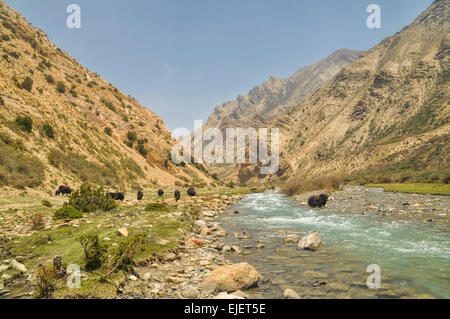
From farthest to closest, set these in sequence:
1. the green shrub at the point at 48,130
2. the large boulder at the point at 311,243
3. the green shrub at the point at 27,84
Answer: the green shrub at the point at 27,84 → the green shrub at the point at 48,130 → the large boulder at the point at 311,243

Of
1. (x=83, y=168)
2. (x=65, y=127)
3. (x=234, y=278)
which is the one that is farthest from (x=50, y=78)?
(x=234, y=278)

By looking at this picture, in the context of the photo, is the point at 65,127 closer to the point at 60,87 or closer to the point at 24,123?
the point at 24,123

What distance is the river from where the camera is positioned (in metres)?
7.60

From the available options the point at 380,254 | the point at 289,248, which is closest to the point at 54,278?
the point at 289,248

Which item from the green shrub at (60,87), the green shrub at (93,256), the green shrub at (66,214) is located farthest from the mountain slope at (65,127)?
the green shrub at (93,256)

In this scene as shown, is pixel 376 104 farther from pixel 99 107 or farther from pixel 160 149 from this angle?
pixel 99 107

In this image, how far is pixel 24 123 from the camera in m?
31.3

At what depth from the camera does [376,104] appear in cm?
11969

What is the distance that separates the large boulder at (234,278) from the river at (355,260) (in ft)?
1.28

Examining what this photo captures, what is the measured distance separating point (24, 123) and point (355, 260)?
1550 inches

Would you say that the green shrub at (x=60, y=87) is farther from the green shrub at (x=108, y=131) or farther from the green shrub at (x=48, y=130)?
the green shrub at (x=48, y=130)

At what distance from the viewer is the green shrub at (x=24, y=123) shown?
30897 millimetres

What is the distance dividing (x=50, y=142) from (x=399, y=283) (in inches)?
1627

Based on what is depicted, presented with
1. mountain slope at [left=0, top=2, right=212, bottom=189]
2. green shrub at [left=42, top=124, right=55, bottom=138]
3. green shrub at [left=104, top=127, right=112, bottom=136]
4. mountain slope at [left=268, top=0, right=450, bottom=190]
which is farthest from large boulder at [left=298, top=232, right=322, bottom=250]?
green shrub at [left=104, top=127, right=112, bottom=136]
